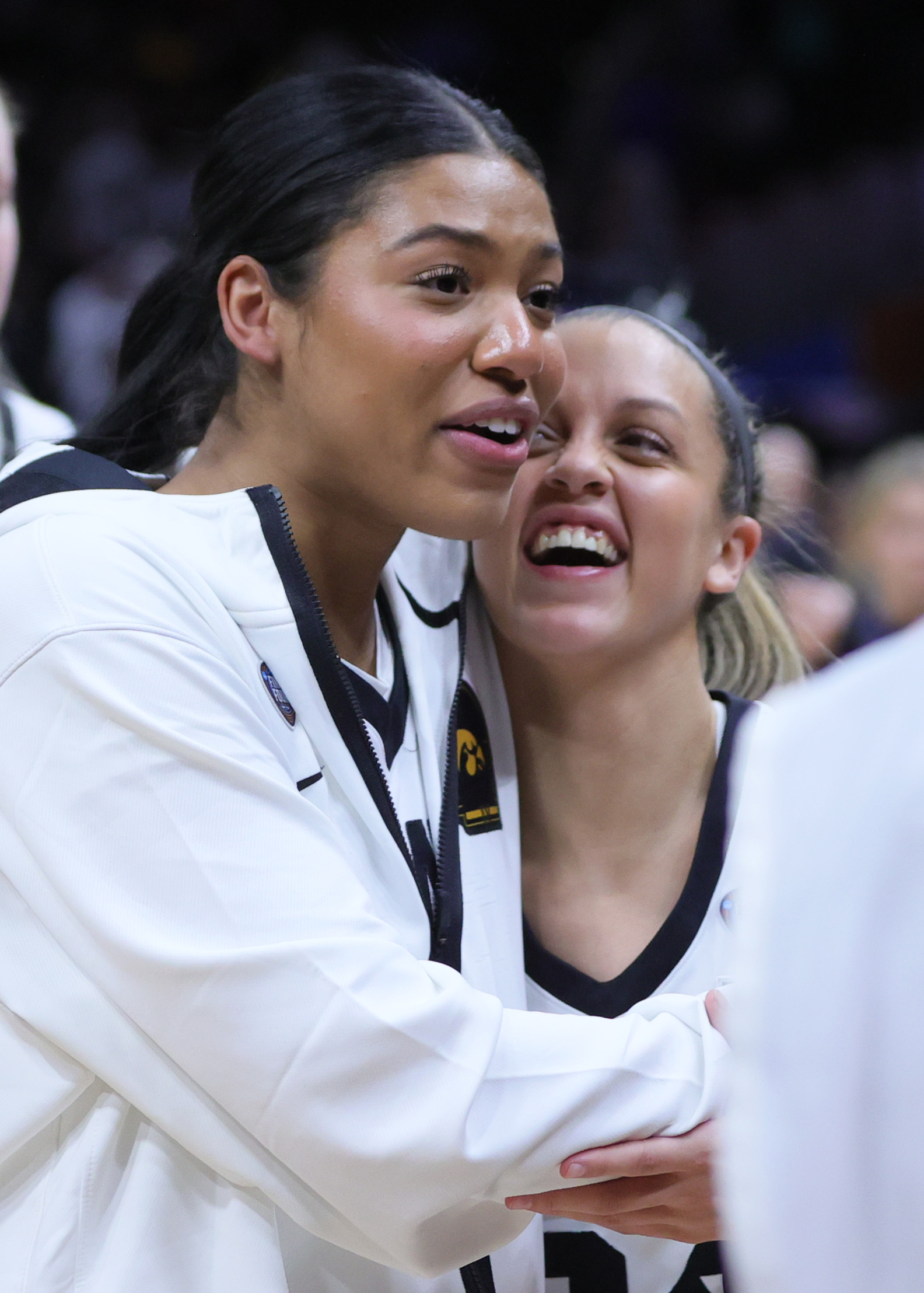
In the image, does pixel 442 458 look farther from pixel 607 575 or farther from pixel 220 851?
pixel 220 851

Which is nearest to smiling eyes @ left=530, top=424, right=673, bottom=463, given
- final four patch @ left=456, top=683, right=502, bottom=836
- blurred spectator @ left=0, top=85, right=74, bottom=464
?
final four patch @ left=456, top=683, right=502, bottom=836

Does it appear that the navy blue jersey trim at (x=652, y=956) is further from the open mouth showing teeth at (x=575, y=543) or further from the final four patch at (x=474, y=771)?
the open mouth showing teeth at (x=575, y=543)

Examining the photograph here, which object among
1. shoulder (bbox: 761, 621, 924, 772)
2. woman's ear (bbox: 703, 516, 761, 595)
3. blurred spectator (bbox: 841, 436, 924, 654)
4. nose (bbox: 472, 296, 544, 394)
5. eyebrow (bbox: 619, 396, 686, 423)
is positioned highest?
shoulder (bbox: 761, 621, 924, 772)

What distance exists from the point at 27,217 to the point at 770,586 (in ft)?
14.9

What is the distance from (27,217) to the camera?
5.80 metres

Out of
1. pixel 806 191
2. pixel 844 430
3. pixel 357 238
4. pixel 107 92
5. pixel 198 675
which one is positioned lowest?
pixel 844 430

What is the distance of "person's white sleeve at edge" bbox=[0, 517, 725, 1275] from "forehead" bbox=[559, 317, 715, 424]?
75cm

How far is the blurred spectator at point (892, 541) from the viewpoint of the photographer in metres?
4.64

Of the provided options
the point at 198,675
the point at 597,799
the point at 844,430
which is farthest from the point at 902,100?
the point at 198,675

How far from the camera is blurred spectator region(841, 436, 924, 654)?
4.64m

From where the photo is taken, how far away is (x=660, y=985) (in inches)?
67.4

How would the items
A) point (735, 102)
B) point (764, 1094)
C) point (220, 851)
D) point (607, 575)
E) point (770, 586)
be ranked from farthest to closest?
point (735, 102) < point (770, 586) < point (607, 575) < point (220, 851) < point (764, 1094)

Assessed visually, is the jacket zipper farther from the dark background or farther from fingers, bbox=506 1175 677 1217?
the dark background

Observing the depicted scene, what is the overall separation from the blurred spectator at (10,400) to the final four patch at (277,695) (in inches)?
49.4
